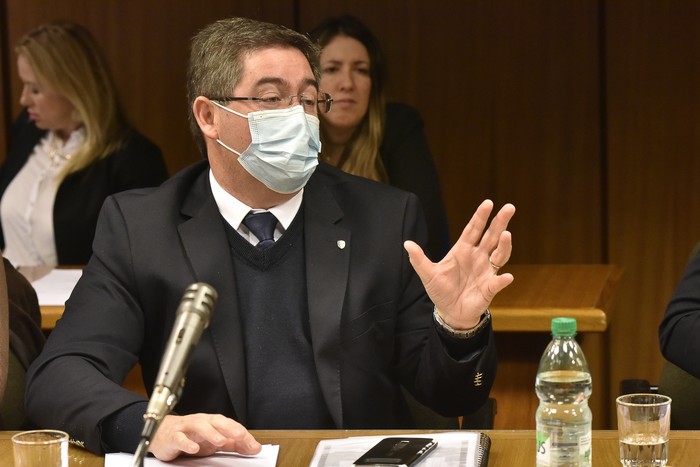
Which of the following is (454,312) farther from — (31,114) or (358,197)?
(31,114)

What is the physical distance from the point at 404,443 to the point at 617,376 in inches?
140

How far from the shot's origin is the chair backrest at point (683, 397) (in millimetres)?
2713

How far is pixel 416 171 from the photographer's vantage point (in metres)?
4.19

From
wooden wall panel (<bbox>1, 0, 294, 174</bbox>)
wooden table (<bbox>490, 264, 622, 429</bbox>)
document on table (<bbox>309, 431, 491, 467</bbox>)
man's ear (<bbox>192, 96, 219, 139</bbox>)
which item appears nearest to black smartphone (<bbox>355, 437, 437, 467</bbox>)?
document on table (<bbox>309, 431, 491, 467</bbox>)

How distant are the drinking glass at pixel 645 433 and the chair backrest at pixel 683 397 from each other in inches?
33.0

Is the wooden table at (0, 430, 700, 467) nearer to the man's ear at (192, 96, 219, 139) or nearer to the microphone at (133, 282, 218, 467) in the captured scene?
the microphone at (133, 282, 218, 467)

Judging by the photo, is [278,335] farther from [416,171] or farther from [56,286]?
[416,171]

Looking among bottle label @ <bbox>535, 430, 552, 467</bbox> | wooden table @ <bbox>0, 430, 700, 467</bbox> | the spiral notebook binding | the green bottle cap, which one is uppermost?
the green bottle cap

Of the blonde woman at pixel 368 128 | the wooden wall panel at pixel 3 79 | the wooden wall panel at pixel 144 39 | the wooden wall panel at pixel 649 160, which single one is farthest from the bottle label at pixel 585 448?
the wooden wall panel at pixel 3 79

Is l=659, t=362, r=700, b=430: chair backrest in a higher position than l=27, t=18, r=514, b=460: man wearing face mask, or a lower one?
lower

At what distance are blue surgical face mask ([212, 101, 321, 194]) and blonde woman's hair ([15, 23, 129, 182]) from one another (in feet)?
7.03

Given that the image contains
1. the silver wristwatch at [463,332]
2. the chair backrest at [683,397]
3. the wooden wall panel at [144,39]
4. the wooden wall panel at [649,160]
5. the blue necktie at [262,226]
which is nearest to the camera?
the silver wristwatch at [463,332]

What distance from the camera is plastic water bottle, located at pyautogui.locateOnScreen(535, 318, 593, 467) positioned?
1815 mm

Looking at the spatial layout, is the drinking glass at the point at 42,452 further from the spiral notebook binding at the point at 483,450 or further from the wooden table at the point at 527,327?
the wooden table at the point at 527,327
